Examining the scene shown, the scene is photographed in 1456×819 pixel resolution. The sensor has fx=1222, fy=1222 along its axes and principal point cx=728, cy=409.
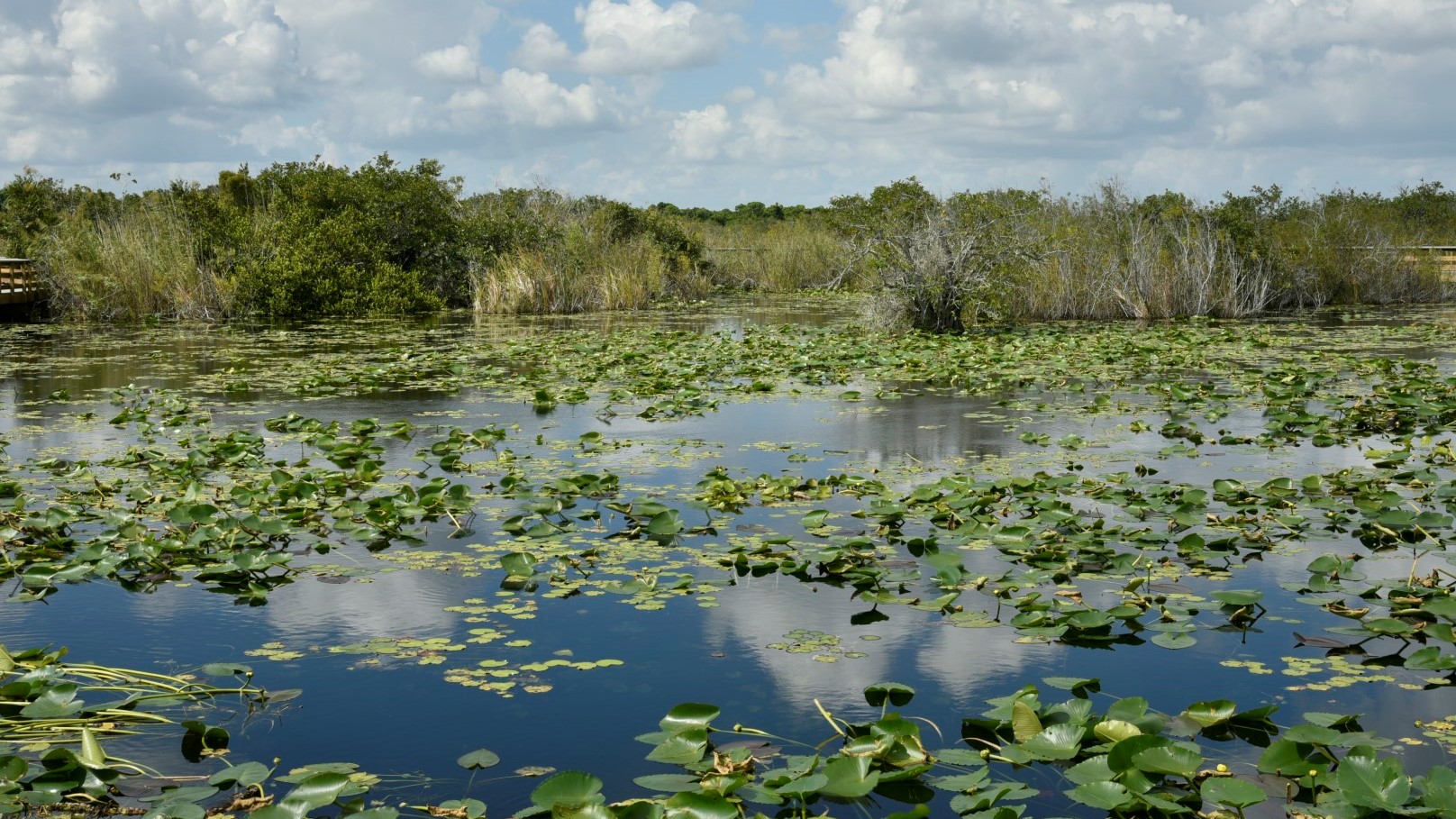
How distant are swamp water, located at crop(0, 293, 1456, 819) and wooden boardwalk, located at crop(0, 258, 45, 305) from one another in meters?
13.4

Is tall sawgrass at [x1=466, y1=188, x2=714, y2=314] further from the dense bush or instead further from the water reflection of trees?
the water reflection of trees

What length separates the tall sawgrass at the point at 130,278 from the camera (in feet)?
Answer: 71.9

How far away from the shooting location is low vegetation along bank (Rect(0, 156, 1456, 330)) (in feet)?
61.4

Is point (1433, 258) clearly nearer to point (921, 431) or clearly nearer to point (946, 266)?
point (946, 266)

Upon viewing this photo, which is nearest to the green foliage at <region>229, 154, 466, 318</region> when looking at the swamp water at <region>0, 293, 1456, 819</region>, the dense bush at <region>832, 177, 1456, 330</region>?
the dense bush at <region>832, 177, 1456, 330</region>

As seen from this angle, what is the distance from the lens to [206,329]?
19.6 m

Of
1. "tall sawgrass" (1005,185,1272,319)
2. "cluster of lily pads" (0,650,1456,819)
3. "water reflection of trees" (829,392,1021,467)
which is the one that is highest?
"tall sawgrass" (1005,185,1272,319)

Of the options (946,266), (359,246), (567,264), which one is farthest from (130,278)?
(946,266)

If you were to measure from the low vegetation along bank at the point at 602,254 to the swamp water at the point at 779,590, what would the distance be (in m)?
8.16

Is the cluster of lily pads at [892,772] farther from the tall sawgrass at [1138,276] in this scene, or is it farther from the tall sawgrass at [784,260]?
the tall sawgrass at [784,260]

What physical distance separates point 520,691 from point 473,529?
2191 mm

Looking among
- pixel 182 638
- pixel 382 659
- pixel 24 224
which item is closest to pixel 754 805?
pixel 382 659

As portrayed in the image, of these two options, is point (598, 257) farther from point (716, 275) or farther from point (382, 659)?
point (382, 659)

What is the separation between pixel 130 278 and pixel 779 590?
20.5 m
